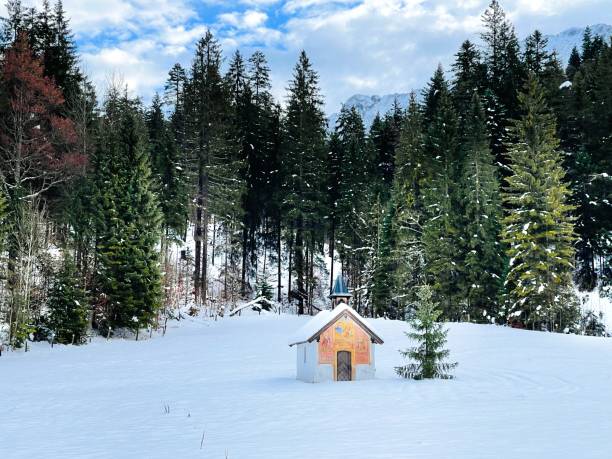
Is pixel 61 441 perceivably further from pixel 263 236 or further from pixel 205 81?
pixel 263 236

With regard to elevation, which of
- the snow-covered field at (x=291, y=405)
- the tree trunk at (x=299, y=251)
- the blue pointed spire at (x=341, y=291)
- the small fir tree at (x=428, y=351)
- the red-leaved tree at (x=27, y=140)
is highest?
the red-leaved tree at (x=27, y=140)

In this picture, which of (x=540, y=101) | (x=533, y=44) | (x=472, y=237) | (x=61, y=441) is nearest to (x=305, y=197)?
(x=472, y=237)

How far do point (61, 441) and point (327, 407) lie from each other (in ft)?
22.8

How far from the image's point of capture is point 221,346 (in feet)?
107

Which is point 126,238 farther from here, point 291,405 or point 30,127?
point 291,405

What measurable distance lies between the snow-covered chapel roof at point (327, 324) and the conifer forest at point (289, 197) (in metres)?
8.48

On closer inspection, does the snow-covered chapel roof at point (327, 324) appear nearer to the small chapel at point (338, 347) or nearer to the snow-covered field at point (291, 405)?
the small chapel at point (338, 347)

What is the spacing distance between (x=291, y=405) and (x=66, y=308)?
1935cm

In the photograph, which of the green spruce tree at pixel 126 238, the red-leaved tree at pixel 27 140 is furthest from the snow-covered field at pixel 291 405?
the red-leaved tree at pixel 27 140

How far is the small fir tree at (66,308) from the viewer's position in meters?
32.5

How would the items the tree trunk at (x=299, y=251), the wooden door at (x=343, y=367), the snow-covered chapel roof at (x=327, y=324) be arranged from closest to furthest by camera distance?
the snow-covered chapel roof at (x=327, y=324) → the wooden door at (x=343, y=367) → the tree trunk at (x=299, y=251)

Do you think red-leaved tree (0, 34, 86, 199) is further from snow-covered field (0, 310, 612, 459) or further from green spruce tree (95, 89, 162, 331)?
snow-covered field (0, 310, 612, 459)

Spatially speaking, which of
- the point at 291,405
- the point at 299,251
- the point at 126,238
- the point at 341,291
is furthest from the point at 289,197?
the point at 291,405

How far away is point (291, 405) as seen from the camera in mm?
17547
